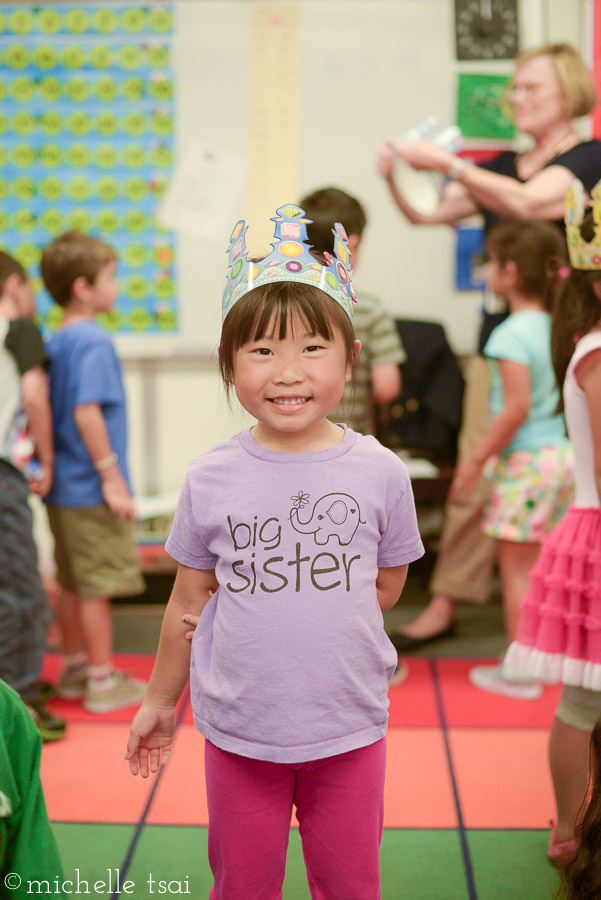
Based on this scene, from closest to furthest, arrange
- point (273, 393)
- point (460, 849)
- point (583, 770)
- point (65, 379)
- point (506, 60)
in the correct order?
point (273, 393)
point (583, 770)
point (460, 849)
point (65, 379)
point (506, 60)

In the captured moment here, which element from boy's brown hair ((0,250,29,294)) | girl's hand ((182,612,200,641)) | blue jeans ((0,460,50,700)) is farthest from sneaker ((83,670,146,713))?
girl's hand ((182,612,200,641))

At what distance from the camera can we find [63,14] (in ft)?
10.1

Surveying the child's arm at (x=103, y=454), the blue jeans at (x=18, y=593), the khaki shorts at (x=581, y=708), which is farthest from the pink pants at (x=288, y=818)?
the child's arm at (x=103, y=454)

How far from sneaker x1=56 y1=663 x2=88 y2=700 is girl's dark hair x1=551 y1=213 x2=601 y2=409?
1.47 m

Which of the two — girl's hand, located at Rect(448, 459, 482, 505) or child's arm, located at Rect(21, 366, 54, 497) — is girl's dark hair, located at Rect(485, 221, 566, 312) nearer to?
girl's hand, located at Rect(448, 459, 482, 505)

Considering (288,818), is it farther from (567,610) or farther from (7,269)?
(7,269)

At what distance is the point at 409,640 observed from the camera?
2596 mm

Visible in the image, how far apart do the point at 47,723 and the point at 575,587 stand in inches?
49.8

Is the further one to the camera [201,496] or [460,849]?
[460,849]

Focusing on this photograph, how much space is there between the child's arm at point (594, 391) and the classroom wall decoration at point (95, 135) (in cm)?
212

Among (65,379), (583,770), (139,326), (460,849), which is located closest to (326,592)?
(583,770)

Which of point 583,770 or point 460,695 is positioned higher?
point 583,770

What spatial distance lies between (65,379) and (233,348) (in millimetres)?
1267

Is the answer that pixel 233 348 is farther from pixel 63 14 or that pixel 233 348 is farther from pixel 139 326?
pixel 63 14
